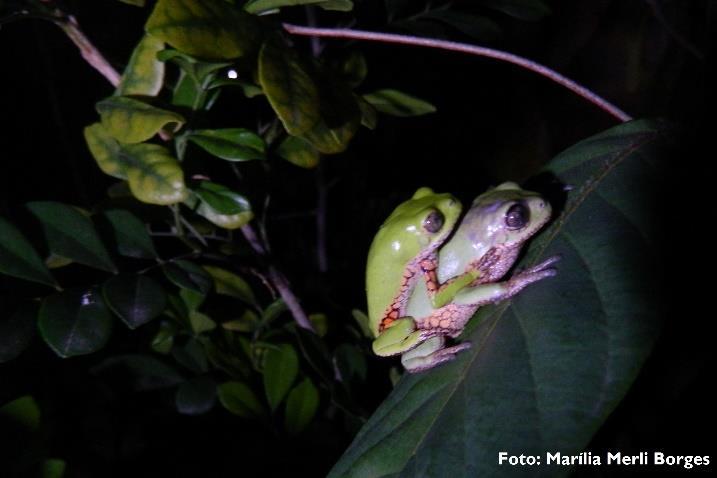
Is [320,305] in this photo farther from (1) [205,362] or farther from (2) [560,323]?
(2) [560,323]

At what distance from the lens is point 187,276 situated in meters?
1.06

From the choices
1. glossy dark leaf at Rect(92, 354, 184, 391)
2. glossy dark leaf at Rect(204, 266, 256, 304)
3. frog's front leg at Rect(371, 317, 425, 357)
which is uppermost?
frog's front leg at Rect(371, 317, 425, 357)

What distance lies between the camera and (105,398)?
137 centimetres

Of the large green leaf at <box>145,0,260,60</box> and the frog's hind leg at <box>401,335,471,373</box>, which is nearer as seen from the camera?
the large green leaf at <box>145,0,260,60</box>

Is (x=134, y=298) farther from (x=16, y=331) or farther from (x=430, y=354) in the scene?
(x=430, y=354)

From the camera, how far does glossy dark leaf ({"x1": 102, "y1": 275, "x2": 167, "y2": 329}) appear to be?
925 millimetres

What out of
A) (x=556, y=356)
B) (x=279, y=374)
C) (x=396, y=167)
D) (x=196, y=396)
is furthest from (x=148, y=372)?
(x=396, y=167)

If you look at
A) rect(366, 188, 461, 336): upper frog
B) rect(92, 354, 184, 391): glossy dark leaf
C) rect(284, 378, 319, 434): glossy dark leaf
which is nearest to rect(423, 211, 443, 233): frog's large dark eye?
rect(366, 188, 461, 336): upper frog

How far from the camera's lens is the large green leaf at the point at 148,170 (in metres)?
0.90

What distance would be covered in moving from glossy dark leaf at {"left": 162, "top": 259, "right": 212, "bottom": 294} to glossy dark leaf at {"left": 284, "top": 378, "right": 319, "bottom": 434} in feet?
1.19

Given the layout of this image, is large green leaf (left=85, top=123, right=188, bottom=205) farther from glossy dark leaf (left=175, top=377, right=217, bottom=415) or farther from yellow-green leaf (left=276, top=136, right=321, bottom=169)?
glossy dark leaf (left=175, top=377, right=217, bottom=415)

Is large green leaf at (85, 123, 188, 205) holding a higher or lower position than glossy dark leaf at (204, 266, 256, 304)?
higher

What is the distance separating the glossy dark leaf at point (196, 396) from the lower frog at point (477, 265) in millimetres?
435

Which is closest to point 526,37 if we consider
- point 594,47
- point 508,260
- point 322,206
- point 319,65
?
point 594,47
